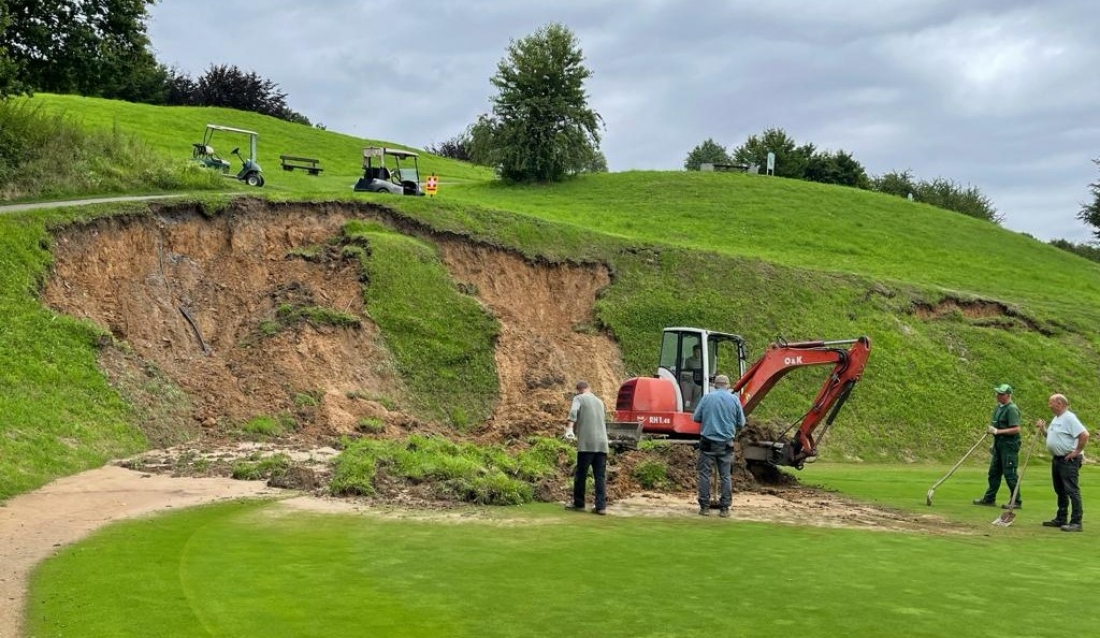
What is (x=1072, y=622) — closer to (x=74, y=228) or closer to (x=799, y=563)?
(x=799, y=563)

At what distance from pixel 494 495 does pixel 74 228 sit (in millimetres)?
13812

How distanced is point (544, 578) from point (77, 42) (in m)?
28.2

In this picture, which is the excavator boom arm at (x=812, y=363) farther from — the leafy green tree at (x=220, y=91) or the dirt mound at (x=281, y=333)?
the leafy green tree at (x=220, y=91)

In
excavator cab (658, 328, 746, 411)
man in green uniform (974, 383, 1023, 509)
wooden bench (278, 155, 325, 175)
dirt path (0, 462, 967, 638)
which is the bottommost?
dirt path (0, 462, 967, 638)

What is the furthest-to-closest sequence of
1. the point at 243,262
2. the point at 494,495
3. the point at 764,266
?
the point at 764,266 → the point at 243,262 → the point at 494,495

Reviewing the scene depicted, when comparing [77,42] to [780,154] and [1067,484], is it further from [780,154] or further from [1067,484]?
[780,154]

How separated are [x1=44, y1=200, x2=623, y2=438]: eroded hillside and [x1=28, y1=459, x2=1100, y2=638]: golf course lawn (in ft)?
28.7

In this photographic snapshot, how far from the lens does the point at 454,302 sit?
91.4 feet

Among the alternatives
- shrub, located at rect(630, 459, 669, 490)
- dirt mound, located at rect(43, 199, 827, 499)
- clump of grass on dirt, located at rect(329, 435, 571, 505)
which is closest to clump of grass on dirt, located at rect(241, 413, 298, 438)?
dirt mound, located at rect(43, 199, 827, 499)

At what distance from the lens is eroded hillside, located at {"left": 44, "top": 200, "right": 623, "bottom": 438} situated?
864 inches

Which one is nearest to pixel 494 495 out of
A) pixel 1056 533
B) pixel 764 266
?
pixel 1056 533

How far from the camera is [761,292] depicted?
111ft

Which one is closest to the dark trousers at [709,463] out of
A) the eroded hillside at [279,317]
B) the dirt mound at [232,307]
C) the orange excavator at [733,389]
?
the orange excavator at [733,389]

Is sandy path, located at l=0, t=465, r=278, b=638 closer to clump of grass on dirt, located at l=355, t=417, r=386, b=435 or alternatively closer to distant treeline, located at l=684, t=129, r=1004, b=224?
clump of grass on dirt, located at l=355, t=417, r=386, b=435
